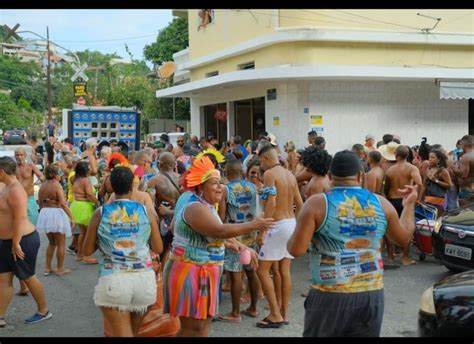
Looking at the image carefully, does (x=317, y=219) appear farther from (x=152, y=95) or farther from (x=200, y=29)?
(x=152, y=95)

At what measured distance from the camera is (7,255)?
5.92 m

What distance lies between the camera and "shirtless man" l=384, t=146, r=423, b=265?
27.4 feet

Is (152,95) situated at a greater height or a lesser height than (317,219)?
greater

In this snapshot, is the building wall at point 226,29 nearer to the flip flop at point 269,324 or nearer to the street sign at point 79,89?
the street sign at point 79,89

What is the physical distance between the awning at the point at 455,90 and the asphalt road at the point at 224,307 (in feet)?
29.8

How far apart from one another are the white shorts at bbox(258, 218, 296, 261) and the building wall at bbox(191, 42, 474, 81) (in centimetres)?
1084

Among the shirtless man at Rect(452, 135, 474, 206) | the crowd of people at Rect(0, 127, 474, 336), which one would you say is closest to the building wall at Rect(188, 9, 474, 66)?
the shirtless man at Rect(452, 135, 474, 206)

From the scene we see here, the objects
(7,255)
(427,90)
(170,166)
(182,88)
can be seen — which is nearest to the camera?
(7,255)

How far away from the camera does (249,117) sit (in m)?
19.9

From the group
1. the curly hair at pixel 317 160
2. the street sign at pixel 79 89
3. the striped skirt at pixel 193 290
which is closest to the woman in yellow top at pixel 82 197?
the curly hair at pixel 317 160

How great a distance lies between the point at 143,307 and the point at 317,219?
166 cm

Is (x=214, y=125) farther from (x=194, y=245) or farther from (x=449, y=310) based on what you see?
(x=449, y=310)

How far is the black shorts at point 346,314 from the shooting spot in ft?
12.0
